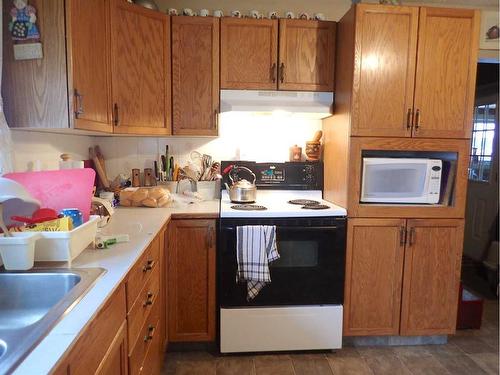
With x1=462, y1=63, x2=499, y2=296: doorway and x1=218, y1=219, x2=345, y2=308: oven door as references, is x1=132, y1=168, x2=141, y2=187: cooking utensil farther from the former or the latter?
x1=462, y1=63, x2=499, y2=296: doorway

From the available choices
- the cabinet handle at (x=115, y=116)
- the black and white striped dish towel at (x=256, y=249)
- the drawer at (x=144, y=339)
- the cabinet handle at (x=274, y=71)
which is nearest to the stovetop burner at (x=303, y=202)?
the black and white striped dish towel at (x=256, y=249)

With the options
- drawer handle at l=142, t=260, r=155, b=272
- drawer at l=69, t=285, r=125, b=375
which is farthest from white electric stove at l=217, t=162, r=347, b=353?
drawer at l=69, t=285, r=125, b=375

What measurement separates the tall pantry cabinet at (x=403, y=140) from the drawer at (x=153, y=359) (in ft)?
3.65

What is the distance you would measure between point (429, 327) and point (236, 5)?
8.35 ft

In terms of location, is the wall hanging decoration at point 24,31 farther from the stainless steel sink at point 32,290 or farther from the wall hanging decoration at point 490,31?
the wall hanging decoration at point 490,31

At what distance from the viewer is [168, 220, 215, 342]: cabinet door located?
6.68 feet

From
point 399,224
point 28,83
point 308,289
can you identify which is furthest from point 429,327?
point 28,83

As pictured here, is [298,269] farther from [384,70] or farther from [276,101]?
[384,70]

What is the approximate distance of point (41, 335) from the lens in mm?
722

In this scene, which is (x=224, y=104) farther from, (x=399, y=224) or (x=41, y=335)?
(x=41, y=335)

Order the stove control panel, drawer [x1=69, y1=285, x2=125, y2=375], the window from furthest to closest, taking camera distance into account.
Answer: the window, the stove control panel, drawer [x1=69, y1=285, x2=125, y2=375]

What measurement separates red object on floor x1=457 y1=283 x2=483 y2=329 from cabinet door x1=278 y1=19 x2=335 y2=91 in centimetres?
173

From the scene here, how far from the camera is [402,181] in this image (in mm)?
2156

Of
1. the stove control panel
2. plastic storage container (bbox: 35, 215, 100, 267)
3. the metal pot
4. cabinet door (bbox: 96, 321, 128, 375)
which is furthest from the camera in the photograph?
the stove control panel
